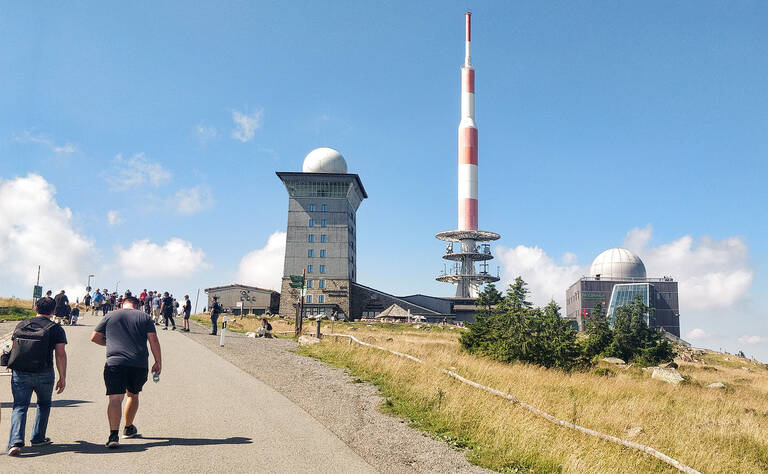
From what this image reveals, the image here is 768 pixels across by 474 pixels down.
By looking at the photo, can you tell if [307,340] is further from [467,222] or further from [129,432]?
[467,222]

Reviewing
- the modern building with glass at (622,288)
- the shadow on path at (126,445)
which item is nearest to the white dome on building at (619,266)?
the modern building with glass at (622,288)

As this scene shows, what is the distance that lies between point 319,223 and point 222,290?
19.3 metres

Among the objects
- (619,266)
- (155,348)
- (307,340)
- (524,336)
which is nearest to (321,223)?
(619,266)

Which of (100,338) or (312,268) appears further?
(312,268)

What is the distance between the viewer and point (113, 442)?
7.27 meters

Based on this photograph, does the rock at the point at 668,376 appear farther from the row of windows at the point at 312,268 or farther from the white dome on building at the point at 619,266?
the white dome on building at the point at 619,266

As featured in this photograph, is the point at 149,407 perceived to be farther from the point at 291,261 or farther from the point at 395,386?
the point at 291,261

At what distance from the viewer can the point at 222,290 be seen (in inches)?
3410

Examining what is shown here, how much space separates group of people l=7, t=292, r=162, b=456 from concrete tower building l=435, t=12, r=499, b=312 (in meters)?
76.6

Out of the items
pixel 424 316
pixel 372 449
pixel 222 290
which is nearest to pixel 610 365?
pixel 372 449

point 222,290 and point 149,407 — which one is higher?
point 222,290

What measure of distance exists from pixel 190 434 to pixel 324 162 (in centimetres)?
7734

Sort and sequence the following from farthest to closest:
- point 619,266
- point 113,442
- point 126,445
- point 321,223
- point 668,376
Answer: point 619,266 → point 321,223 → point 668,376 → point 126,445 → point 113,442

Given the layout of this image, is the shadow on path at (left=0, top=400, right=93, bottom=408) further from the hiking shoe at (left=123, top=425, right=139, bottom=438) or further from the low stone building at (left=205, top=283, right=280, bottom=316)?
the low stone building at (left=205, top=283, right=280, bottom=316)
